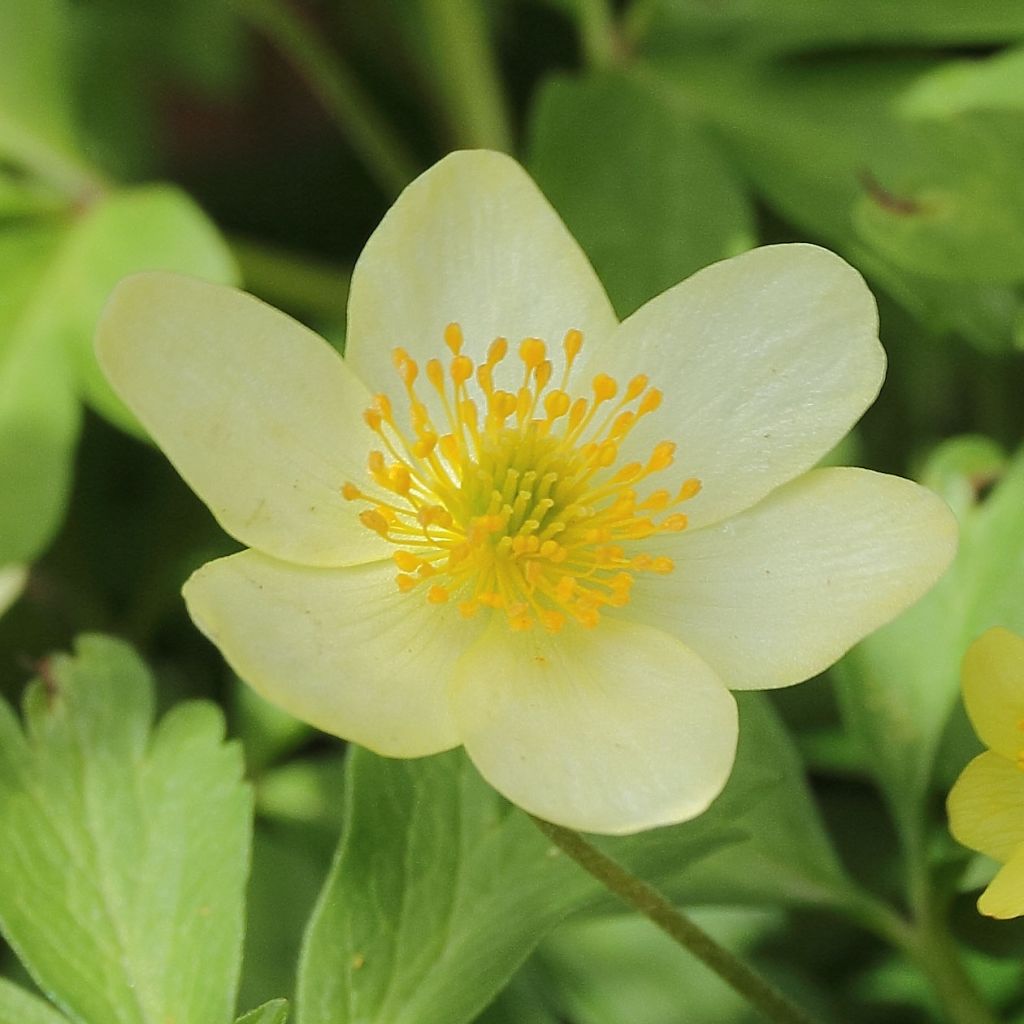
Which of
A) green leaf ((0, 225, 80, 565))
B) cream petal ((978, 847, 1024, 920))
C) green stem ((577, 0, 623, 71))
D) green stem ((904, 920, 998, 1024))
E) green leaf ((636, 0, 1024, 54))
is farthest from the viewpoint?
green stem ((577, 0, 623, 71))

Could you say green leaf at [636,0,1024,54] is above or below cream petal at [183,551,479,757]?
above

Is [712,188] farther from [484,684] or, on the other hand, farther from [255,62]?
[255,62]

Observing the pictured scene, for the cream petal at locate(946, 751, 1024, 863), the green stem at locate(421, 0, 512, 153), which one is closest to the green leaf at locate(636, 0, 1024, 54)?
the green stem at locate(421, 0, 512, 153)

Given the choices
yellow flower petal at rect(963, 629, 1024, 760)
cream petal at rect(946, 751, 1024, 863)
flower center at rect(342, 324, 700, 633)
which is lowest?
cream petal at rect(946, 751, 1024, 863)

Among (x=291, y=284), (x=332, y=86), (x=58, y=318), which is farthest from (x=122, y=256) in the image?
(x=332, y=86)

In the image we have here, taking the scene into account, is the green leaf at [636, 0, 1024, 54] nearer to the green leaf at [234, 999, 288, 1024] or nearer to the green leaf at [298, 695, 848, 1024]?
the green leaf at [298, 695, 848, 1024]

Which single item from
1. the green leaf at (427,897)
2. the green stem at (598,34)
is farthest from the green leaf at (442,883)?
the green stem at (598,34)

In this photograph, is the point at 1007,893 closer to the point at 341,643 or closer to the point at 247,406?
the point at 341,643
